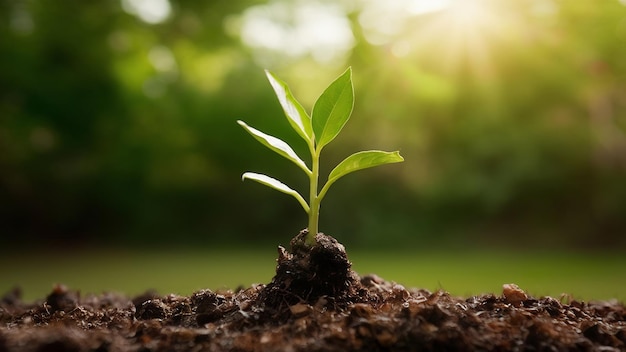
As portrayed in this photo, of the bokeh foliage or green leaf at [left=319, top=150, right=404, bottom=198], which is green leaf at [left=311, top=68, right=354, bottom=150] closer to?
green leaf at [left=319, top=150, right=404, bottom=198]

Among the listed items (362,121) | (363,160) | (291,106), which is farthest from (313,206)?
(362,121)

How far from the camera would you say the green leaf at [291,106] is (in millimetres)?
1679

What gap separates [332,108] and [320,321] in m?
0.63

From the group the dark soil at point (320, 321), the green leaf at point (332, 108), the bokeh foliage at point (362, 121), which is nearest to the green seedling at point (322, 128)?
the green leaf at point (332, 108)

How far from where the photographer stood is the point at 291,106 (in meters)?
1.71

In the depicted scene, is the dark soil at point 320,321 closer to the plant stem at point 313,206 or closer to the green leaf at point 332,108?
the plant stem at point 313,206

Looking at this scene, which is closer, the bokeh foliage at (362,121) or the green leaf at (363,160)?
the green leaf at (363,160)

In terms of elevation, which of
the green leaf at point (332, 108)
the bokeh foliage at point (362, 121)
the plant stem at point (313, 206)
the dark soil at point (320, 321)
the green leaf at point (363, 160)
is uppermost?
the bokeh foliage at point (362, 121)

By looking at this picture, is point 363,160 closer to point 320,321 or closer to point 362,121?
point 320,321

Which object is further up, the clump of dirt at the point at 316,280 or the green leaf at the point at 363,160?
the green leaf at the point at 363,160

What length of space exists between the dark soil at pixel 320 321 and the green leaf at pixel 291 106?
0.33 m

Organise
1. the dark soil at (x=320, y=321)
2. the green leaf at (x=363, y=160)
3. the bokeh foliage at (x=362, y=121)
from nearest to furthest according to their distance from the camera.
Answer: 1. the dark soil at (x=320, y=321)
2. the green leaf at (x=363, y=160)
3. the bokeh foliage at (x=362, y=121)

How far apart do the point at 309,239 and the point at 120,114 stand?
6.37 metres

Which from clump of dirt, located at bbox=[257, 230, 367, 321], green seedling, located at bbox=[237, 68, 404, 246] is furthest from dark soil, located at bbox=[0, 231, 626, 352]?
green seedling, located at bbox=[237, 68, 404, 246]
